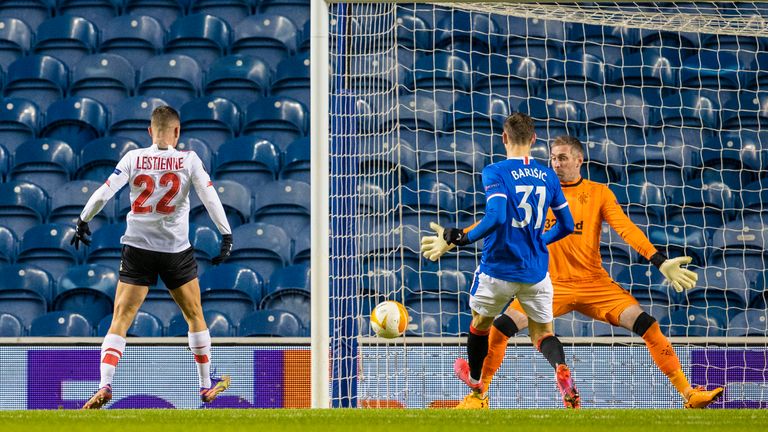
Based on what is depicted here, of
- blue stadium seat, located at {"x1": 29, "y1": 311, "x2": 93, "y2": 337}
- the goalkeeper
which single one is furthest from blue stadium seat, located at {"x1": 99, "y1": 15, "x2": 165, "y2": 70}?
the goalkeeper

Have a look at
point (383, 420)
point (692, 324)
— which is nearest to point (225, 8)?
point (692, 324)

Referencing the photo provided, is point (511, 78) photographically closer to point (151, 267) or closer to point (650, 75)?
point (650, 75)

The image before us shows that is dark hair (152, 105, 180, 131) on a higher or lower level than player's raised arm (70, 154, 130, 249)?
higher

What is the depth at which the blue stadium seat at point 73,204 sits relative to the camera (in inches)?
351

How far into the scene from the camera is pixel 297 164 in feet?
30.0

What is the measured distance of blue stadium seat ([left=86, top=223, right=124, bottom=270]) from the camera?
855 cm

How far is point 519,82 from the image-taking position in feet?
30.5

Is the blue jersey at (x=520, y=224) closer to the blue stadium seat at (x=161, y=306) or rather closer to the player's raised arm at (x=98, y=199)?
the player's raised arm at (x=98, y=199)

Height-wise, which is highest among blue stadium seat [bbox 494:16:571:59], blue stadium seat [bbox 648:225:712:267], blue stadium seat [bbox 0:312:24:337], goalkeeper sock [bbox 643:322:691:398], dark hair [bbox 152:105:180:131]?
blue stadium seat [bbox 494:16:571:59]

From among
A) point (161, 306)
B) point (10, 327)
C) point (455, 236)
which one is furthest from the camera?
point (161, 306)

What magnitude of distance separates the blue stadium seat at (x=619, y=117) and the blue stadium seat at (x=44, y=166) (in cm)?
447

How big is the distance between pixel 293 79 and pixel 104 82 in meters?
1.74

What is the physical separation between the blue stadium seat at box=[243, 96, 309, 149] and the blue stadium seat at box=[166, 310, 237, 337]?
6.37 ft

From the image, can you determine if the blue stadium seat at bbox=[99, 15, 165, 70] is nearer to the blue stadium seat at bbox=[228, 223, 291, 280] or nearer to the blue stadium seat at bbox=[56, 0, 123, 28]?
the blue stadium seat at bbox=[56, 0, 123, 28]
